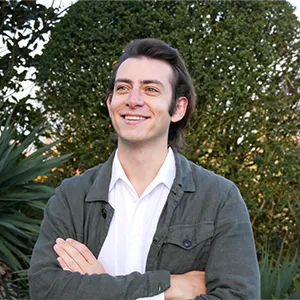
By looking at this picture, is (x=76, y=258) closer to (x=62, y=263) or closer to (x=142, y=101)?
(x=62, y=263)

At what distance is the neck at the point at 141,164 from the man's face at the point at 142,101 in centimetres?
5

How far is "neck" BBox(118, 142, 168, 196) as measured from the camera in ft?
8.73

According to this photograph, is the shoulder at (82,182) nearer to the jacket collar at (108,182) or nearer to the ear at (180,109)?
the jacket collar at (108,182)

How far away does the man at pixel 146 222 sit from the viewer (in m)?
2.45

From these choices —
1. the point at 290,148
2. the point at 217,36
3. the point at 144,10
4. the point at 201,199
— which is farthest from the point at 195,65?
the point at 201,199

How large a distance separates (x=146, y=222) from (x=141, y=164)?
0.27 metres

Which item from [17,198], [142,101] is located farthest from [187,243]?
[17,198]

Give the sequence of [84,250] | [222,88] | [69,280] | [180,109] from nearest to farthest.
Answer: [69,280]
[84,250]
[180,109]
[222,88]

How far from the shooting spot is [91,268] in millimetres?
2486

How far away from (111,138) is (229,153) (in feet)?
3.62

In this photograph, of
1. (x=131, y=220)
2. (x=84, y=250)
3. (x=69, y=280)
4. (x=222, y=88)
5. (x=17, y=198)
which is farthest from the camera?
(x=17, y=198)

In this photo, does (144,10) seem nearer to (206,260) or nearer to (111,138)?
(111,138)

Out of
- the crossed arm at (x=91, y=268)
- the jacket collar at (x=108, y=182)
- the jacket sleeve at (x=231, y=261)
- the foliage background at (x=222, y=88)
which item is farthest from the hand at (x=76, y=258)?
the foliage background at (x=222, y=88)

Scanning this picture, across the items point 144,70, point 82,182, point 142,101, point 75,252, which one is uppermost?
point 144,70
